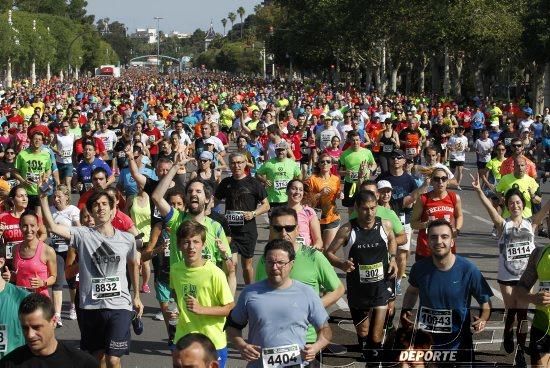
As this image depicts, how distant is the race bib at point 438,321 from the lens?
769 centimetres

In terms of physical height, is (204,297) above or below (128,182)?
above

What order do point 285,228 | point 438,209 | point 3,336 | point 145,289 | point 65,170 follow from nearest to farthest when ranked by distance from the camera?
1. point 3,336
2. point 285,228
3. point 438,209
4. point 145,289
5. point 65,170

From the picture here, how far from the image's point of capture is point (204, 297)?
7.80 metres

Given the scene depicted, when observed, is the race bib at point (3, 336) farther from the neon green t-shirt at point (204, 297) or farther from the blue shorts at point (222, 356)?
the blue shorts at point (222, 356)

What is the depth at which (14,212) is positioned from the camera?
11609 mm

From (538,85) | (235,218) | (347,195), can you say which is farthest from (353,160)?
(538,85)

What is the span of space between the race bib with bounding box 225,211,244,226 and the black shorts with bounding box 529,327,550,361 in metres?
4.86

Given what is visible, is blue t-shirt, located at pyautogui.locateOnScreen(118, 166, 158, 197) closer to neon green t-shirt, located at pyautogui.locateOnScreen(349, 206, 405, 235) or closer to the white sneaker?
the white sneaker

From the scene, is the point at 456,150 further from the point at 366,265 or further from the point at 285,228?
the point at 285,228

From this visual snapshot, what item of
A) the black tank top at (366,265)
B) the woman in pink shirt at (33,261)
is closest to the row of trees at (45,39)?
the woman in pink shirt at (33,261)

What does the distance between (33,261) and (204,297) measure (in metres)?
2.15

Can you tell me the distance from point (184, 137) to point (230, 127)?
11.2 meters

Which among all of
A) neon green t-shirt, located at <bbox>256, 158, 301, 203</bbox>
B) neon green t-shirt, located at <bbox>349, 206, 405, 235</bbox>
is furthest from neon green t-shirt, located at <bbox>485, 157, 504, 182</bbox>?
neon green t-shirt, located at <bbox>349, 206, 405, 235</bbox>

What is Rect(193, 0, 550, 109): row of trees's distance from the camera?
5794 centimetres
